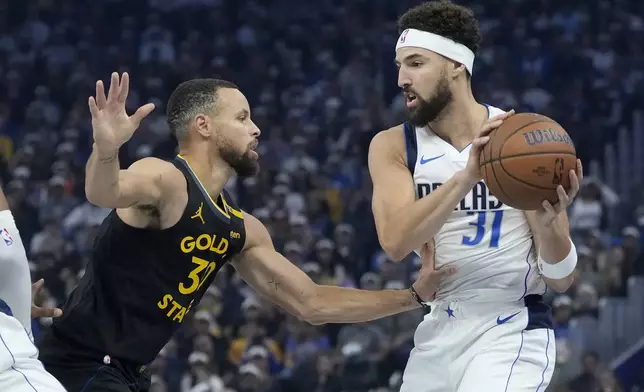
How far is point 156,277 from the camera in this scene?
5.07m

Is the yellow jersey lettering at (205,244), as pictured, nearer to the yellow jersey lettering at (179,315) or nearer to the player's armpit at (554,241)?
the yellow jersey lettering at (179,315)

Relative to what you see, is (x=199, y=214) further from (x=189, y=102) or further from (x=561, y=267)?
(x=561, y=267)

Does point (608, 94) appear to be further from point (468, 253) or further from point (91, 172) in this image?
point (91, 172)

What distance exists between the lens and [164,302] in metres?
5.11

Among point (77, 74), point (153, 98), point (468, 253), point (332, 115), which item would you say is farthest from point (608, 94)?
point (468, 253)

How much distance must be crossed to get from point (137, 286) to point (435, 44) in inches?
66.3

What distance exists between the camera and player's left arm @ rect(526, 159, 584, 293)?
4.84 metres

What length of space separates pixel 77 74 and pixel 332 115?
3678mm

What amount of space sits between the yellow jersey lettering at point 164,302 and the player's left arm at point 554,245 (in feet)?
5.20

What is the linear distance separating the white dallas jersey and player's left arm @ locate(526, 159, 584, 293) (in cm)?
8

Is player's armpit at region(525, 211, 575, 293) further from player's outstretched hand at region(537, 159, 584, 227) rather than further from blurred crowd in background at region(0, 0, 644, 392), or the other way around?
blurred crowd in background at region(0, 0, 644, 392)

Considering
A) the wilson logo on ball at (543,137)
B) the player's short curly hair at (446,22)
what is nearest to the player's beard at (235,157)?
the player's short curly hair at (446,22)

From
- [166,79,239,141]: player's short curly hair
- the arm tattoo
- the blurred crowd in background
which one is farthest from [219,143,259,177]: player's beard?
the blurred crowd in background

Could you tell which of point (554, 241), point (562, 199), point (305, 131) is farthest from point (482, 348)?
point (305, 131)
